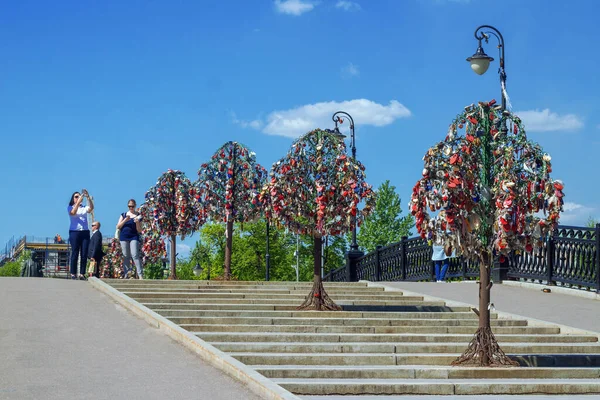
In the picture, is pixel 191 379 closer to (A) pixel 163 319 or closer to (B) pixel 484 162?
(A) pixel 163 319

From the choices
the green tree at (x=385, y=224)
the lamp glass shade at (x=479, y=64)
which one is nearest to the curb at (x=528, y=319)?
the lamp glass shade at (x=479, y=64)

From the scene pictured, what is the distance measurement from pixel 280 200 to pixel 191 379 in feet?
24.4

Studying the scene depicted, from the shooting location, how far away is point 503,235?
12.3m

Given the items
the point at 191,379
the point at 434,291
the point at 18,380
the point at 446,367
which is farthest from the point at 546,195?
the point at 434,291

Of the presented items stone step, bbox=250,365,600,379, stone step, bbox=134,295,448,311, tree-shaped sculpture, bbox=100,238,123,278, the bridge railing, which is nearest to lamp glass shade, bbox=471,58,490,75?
the bridge railing

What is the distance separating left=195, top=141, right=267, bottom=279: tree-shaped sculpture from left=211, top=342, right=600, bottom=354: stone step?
33.8ft

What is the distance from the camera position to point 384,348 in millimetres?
13625

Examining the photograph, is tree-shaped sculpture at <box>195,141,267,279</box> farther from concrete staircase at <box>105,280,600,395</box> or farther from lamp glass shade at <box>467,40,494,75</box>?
lamp glass shade at <box>467,40,494,75</box>

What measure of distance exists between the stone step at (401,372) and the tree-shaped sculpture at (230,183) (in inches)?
457

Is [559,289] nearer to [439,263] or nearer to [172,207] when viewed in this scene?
[439,263]

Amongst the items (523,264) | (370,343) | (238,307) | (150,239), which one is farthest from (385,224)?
(370,343)

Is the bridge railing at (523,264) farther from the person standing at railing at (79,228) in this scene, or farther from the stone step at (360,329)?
the person standing at railing at (79,228)

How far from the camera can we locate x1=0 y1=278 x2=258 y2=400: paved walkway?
31.6 ft

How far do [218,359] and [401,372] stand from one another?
244 centimetres
